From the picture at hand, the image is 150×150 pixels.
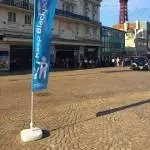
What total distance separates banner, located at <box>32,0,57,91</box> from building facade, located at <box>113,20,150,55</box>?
3041 inches

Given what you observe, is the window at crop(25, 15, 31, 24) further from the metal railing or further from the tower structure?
the tower structure

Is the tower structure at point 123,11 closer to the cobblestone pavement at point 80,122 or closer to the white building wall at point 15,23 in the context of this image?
the white building wall at point 15,23

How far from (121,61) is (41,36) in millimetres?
58465

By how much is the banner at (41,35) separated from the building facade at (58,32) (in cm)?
3140

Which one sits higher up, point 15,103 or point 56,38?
point 56,38

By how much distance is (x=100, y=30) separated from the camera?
67.6 m

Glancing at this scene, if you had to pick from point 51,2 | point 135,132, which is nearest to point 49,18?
point 51,2

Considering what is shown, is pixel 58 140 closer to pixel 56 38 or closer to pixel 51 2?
pixel 51 2

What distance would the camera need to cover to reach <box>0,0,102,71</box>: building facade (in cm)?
4247

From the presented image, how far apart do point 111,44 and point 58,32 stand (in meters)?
21.7

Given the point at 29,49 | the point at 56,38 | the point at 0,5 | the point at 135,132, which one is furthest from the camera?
the point at 56,38

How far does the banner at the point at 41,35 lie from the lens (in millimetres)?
9383

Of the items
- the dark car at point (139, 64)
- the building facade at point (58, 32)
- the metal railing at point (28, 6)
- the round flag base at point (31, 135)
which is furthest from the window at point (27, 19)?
the round flag base at point (31, 135)

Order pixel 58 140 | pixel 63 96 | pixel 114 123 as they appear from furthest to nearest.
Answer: pixel 63 96
pixel 114 123
pixel 58 140
